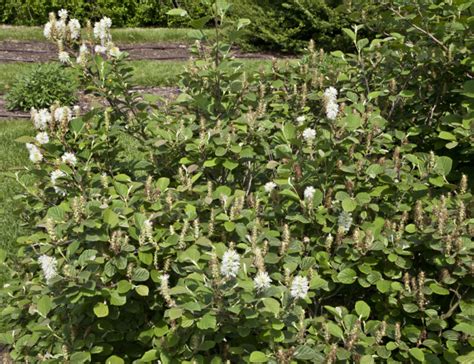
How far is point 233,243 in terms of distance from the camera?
2.00 meters

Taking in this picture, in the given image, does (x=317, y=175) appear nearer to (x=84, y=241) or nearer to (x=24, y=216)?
(x=84, y=241)

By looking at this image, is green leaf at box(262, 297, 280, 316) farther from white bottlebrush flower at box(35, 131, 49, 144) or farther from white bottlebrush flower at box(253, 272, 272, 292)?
white bottlebrush flower at box(35, 131, 49, 144)

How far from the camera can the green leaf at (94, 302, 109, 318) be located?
1939mm

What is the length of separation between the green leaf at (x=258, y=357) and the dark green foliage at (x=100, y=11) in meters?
10.9

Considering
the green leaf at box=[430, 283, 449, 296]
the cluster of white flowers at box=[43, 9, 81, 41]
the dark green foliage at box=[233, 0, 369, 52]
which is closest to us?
the green leaf at box=[430, 283, 449, 296]

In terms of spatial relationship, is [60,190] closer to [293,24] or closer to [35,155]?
[35,155]

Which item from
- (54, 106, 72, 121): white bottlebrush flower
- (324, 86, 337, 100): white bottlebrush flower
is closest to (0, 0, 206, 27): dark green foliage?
(54, 106, 72, 121): white bottlebrush flower

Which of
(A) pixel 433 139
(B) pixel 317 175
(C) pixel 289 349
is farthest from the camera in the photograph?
(A) pixel 433 139

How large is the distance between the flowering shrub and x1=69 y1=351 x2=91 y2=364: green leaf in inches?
0.6

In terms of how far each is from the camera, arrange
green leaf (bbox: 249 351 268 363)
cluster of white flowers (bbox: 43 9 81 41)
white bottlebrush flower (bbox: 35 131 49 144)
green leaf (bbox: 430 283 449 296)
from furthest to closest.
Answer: cluster of white flowers (bbox: 43 9 81 41) → white bottlebrush flower (bbox: 35 131 49 144) → green leaf (bbox: 430 283 449 296) → green leaf (bbox: 249 351 268 363)

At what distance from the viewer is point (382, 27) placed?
9.77ft

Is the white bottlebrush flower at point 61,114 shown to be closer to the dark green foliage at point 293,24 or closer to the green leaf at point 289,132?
the green leaf at point 289,132

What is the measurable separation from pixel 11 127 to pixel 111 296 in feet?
16.1

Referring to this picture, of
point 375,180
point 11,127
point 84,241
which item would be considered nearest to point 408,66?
point 375,180
